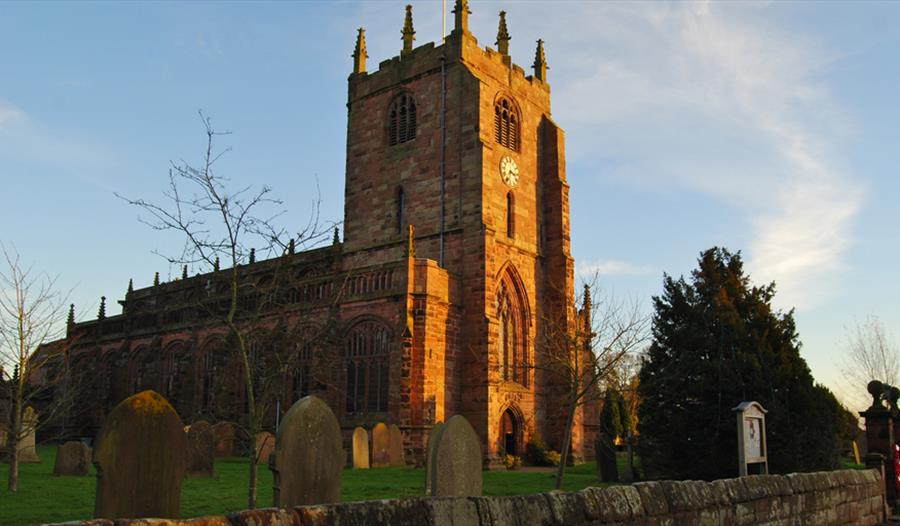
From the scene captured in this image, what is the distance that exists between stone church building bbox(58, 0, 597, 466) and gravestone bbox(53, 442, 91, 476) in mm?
6395

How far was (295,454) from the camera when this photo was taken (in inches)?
335

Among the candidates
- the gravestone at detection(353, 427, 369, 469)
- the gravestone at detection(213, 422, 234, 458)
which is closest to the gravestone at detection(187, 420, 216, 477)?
the gravestone at detection(353, 427, 369, 469)

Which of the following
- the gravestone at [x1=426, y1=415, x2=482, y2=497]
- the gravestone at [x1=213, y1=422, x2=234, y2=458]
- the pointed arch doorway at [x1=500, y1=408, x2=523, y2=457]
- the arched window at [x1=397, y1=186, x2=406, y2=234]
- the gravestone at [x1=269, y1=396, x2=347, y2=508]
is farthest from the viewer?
the arched window at [x1=397, y1=186, x2=406, y2=234]

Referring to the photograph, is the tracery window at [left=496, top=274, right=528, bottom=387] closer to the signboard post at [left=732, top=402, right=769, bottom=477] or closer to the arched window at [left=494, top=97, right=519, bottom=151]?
the arched window at [left=494, top=97, right=519, bottom=151]

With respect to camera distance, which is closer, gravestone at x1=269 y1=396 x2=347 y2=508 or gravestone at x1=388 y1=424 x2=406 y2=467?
gravestone at x1=269 y1=396 x2=347 y2=508

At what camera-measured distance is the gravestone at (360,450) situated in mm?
22781

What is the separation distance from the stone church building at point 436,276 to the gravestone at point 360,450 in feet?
7.72

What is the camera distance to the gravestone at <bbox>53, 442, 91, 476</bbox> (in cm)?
1867

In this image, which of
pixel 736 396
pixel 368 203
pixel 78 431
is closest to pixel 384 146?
pixel 368 203

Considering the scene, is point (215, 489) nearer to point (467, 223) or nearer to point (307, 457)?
point (307, 457)

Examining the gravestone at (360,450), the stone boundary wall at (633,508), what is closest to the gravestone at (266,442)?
the gravestone at (360,450)

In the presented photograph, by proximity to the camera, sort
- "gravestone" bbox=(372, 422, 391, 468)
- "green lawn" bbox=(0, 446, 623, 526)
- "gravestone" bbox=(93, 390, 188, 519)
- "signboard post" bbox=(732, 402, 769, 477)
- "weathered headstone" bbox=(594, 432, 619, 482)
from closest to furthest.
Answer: "gravestone" bbox=(93, 390, 188, 519) < "green lawn" bbox=(0, 446, 623, 526) < "signboard post" bbox=(732, 402, 769, 477) < "weathered headstone" bbox=(594, 432, 619, 482) < "gravestone" bbox=(372, 422, 391, 468)

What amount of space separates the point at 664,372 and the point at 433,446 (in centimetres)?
1063

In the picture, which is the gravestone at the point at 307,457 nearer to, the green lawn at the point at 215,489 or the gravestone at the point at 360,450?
the green lawn at the point at 215,489
